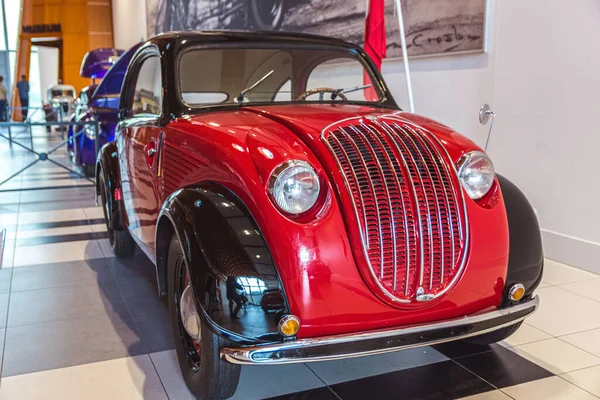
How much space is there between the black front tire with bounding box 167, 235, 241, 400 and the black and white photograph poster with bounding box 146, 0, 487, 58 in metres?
3.05

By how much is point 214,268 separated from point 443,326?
2.64 ft

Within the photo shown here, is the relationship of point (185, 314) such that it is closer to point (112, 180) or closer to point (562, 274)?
point (112, 180)

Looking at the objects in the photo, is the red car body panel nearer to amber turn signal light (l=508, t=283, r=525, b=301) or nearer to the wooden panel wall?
amber turn signal light (l=508, t=283, r=525, b=301)

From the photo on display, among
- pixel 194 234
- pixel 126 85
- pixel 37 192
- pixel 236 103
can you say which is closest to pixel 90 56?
pixel 37 192

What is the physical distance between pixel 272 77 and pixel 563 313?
77.7 inches

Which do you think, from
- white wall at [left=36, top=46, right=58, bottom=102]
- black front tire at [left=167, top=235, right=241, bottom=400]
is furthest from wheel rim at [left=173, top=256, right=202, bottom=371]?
white wall at [left=36, top=46, right=58, bottom=102]

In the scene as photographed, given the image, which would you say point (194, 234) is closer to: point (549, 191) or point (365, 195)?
point (365, 195)

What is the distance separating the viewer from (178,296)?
7.94 feet

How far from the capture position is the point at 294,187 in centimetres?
196

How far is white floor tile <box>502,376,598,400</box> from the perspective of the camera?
7.37 feet

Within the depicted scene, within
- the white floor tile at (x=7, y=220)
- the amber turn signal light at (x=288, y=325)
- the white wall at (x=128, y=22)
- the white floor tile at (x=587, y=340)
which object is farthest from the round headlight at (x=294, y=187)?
the white wall at (x=128, y=22)

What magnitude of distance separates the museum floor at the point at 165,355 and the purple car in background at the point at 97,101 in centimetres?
181

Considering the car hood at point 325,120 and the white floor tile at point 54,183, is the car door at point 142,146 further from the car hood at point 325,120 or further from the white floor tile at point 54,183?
the white floor tile at point 54,183

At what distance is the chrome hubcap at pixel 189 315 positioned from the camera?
2.15m
